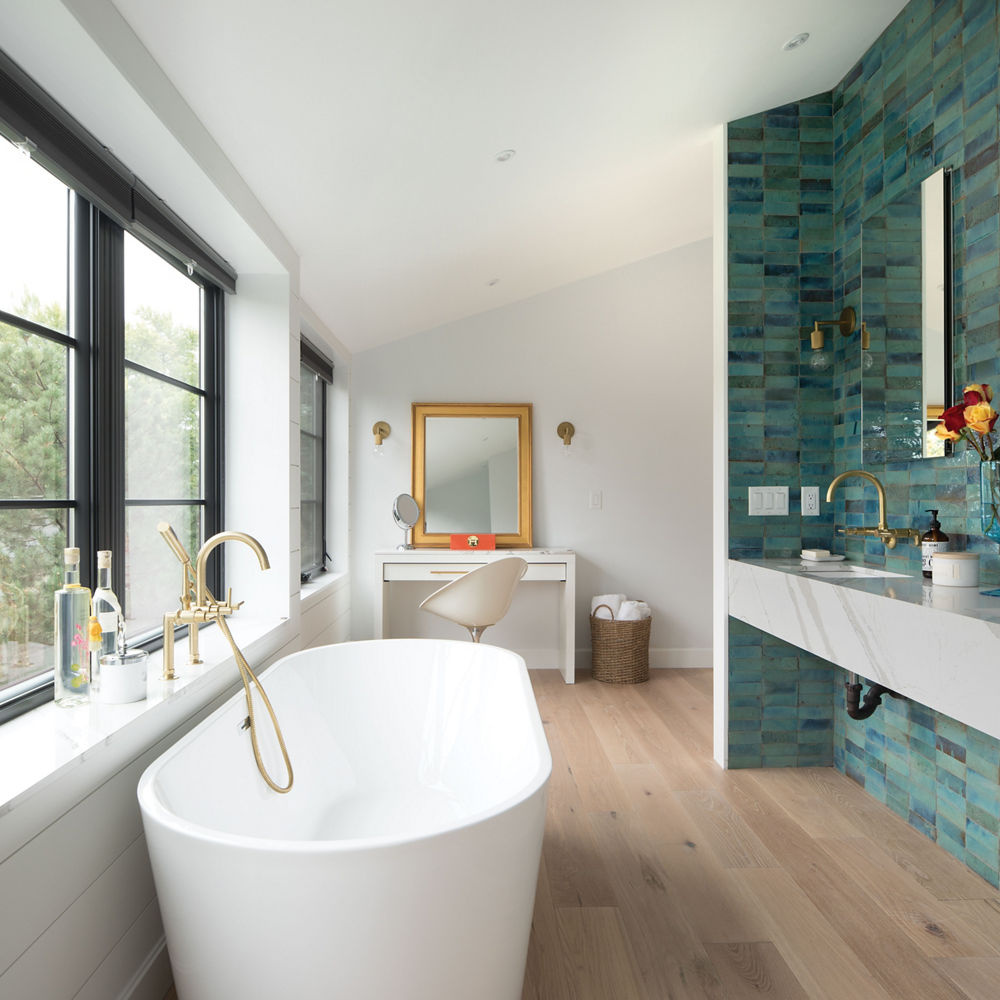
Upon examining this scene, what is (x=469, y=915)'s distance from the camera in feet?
3.68

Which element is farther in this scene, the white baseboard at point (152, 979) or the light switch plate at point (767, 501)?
the light switch plate at point (767, 501)

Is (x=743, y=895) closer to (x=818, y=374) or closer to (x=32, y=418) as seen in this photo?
(x=818, y=374)

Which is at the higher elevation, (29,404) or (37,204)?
(37,204)

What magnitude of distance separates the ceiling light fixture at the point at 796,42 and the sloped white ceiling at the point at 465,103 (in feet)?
0.09

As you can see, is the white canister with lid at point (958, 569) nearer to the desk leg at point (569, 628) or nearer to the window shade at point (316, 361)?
the desk leg at point (569, 628)

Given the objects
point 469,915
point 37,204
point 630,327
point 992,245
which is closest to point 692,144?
point 992,245

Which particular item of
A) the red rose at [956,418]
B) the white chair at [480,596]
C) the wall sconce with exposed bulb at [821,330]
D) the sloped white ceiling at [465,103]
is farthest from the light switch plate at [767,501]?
the sloped white ceiling at [465,103]

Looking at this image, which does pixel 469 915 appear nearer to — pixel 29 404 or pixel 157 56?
pixel 29 404

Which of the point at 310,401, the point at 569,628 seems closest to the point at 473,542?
the point at 569,628

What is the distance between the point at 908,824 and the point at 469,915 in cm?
193

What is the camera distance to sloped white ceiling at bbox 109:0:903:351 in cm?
176

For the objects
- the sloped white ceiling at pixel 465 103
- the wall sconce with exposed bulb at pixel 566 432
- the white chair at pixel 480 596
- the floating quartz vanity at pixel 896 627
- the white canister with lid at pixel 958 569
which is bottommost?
the white chair at pixel 480 596

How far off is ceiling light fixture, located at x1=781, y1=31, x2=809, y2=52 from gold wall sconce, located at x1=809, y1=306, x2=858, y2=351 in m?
0.94

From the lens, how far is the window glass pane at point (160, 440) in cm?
221
